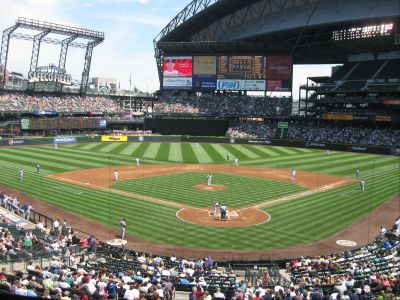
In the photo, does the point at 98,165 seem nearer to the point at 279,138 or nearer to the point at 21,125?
the point at 21,125

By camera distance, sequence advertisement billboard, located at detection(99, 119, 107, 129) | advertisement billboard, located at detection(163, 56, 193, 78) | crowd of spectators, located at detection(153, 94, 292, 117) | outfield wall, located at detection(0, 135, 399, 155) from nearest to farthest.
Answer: outfield wall, located at detection(0, 135, 399, 155) < crowd of spectators, located at detection(153, 94, 292, 117) < advertisement billboard, located at detection(99, 119, 107, 129) < advertisement billboard, located at detection(163, 56, 193, 78)

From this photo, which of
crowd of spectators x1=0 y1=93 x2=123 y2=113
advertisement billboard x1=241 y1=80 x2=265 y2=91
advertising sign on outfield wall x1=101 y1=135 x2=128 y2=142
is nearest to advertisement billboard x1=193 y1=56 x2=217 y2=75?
advertisement billboard x1=241 y1=80 x2=265 y2=91

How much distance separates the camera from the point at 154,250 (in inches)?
916

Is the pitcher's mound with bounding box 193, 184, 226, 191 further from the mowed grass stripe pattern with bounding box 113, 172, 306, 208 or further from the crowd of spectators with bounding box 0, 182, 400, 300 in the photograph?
the crowd of spectators with bounding box 0, 182, 400, 300

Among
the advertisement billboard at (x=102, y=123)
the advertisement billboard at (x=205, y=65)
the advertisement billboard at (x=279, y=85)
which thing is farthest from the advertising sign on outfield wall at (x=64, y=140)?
the advertisement billboard at (x=279, y=85)

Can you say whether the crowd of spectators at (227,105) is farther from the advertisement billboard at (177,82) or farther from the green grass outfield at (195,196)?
the green grass outfield at (195,196)

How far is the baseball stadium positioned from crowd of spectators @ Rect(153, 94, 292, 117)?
1.46 feet

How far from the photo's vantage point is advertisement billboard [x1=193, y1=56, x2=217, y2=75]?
91750 mm

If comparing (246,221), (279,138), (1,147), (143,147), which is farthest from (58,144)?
(246,221)

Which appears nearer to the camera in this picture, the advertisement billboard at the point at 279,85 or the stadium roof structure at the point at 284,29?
the stadium roof structure at the point at 284,29

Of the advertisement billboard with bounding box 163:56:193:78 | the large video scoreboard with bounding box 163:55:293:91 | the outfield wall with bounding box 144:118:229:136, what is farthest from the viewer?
the advertisement billboard with bounding box 163:56:193:78

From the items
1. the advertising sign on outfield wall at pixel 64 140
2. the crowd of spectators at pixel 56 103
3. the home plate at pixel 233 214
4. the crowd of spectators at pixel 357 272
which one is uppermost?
the crowd of spectators at pixel 56 103

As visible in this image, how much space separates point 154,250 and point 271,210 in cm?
1144

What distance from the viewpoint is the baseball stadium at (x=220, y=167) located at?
16.9 metres
